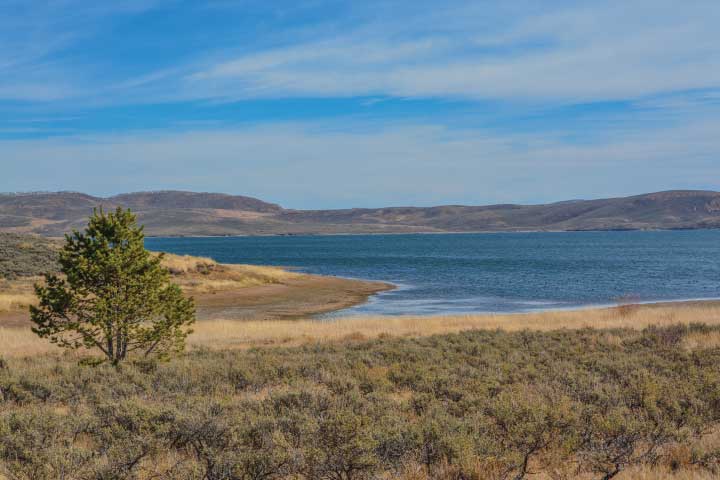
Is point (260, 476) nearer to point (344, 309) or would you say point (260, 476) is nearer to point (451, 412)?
point (451, 412)

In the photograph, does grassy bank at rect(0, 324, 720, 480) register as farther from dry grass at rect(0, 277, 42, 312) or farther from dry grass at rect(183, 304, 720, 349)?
dry grass at rect(0, 277, 42, 312)

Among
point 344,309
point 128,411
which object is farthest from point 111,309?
point 344,309

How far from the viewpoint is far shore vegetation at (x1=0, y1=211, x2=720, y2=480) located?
819cm

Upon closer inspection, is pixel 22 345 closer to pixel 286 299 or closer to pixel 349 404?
pixel 349 404

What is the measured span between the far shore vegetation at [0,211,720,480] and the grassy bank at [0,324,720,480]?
0.04 metres

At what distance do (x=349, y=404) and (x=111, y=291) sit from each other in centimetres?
838

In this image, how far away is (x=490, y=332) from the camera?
24.6m

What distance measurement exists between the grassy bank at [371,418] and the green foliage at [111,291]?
119 cm

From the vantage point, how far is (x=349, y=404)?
11.6m

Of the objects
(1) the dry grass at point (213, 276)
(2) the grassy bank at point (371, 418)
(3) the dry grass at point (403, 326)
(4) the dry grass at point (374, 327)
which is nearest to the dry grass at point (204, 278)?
(1) the dry grass at point (213, 276)

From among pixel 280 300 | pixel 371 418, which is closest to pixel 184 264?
pixel 280 300

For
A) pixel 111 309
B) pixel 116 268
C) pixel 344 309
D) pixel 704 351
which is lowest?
pixel 344 309

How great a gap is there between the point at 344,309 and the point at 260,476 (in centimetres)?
3931

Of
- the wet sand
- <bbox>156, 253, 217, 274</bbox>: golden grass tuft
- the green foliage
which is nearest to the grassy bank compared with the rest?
the green foliage
